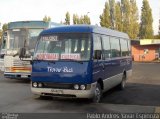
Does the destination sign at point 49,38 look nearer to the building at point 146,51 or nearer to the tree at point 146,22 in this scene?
the building at point 146,51

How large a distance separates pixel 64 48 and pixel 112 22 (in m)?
74.9

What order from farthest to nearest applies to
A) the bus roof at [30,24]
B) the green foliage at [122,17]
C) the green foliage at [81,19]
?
the green foliage at [81,19] < the green foliage at [122,17] < the bus roof at [30,24]

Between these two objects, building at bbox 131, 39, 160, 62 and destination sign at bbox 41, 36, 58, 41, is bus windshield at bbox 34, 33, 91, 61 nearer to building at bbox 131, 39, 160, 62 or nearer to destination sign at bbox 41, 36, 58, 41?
destination sign at bbox 41, 36, 58, 41

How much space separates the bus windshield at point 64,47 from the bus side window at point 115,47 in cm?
271

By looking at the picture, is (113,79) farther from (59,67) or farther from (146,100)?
(59,67)

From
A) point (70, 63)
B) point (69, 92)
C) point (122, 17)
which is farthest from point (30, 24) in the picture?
point (122, 17)

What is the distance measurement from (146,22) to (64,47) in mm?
72306

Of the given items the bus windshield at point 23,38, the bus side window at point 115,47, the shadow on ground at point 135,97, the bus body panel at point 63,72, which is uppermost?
the bus windshield at point 23,38

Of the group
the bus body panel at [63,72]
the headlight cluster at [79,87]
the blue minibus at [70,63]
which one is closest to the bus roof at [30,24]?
the blue minibus at [70,63]

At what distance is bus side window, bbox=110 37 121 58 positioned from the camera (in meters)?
14.5

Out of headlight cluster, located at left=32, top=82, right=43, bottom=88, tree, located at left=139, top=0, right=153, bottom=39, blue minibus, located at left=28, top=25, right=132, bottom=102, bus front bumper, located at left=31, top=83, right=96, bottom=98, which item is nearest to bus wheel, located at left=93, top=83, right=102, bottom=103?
blue minibus, located at left=28, top=25, right=132, bottom=102

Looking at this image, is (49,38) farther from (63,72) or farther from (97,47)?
(97,47)

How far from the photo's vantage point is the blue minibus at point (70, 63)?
450 inches

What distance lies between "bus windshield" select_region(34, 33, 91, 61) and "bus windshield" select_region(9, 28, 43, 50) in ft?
19.4
